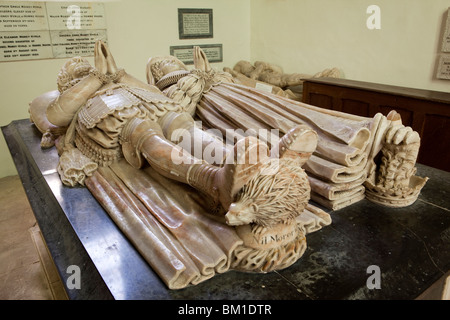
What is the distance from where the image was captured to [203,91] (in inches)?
110

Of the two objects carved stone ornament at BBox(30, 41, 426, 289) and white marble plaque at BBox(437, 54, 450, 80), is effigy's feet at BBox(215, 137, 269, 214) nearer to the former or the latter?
carved stone ornament at BBox(30, 41, 426, 289)

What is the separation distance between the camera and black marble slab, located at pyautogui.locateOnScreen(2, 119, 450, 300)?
1291mm

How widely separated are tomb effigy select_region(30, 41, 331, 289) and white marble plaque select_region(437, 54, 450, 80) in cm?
239

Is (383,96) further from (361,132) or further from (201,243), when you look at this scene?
(201,243)

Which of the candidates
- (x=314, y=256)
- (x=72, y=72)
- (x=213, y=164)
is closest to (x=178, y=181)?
(x=213, y=164)

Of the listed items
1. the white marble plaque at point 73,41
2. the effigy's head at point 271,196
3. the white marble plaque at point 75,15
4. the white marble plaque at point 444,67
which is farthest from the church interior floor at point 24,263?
the white marble plaque at point 444,67

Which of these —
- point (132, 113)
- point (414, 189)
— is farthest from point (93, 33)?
point (414, 189)

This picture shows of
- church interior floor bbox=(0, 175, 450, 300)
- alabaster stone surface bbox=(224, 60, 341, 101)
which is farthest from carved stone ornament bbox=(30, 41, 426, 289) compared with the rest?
alabaster stone surface bbox=(224, 60, 341, 101)

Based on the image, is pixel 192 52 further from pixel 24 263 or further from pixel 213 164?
pixel 213 164

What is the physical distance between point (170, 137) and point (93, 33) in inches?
116

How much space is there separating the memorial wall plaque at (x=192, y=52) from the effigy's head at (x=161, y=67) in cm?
189

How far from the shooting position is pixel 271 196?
1.27 m

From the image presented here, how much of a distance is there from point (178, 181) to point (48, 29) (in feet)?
10.7

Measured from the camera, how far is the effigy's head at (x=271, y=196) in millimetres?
1274
